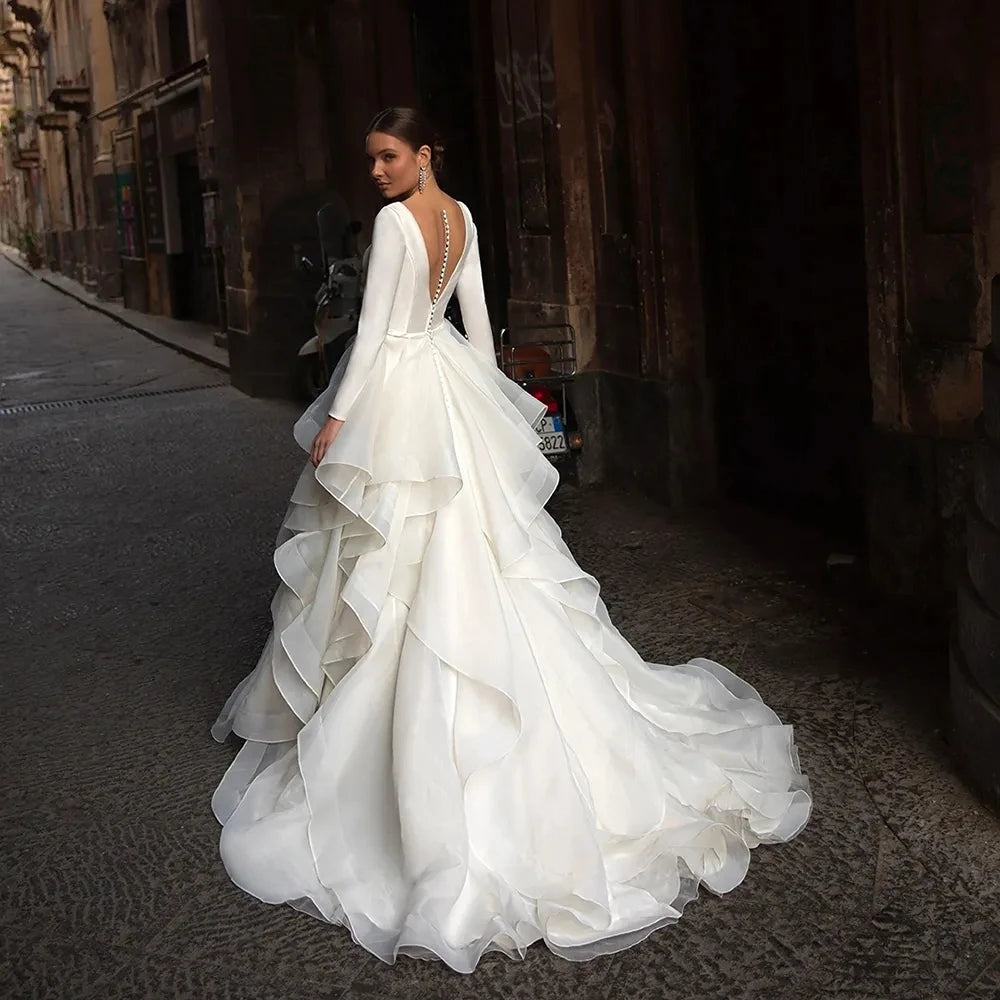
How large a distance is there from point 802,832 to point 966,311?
6.86ft

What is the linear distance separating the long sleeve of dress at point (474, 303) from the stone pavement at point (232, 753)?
148 centimetres

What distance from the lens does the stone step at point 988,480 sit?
3.51 m

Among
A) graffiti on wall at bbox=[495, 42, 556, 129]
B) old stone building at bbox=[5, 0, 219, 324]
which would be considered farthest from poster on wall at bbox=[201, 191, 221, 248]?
graffiti on wall at bbox=[495, 42, 556, 129]

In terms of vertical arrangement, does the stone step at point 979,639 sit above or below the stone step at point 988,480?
below

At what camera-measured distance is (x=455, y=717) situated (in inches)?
131

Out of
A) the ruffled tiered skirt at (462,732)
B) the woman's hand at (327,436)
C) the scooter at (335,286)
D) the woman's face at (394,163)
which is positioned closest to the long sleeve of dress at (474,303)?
the ruffled tiered skirt at (462,732)

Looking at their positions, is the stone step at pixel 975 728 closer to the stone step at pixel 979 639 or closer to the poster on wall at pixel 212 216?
the stone step at pixel 979 639

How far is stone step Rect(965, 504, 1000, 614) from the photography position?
3.53 metres

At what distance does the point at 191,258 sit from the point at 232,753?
19.1 metres

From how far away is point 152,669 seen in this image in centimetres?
522

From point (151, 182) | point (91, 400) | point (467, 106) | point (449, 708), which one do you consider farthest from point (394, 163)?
point (151, 182)

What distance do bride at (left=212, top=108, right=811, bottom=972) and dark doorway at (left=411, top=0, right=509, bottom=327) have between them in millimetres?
5827

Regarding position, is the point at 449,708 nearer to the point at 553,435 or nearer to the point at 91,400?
the point at 553,435

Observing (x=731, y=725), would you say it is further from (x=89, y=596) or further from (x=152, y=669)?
(x=89, y=596)
